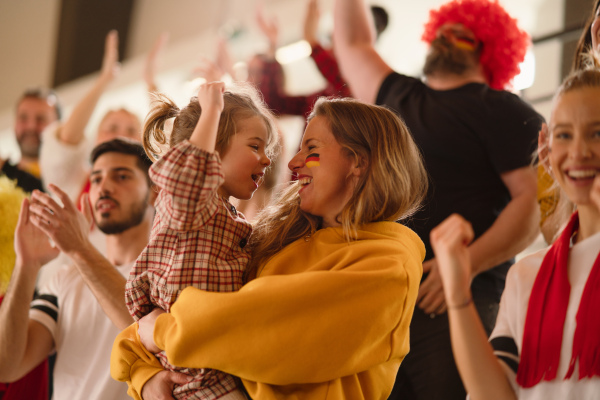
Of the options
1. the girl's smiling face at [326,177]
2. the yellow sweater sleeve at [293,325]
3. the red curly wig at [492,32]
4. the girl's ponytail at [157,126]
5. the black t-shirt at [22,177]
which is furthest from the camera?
the black t-shirt at [22,177]

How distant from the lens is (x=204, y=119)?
1439 millimetres

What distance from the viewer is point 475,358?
4.26 feet

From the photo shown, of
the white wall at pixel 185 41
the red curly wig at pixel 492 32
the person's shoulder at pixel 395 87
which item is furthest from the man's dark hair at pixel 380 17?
the white wall at pixel 185 41

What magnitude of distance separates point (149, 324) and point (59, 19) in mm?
6087

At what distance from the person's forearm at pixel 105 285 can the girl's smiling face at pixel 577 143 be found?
1230 millimetres

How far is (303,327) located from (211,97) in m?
0.54

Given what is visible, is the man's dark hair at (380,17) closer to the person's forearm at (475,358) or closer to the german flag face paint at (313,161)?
the german flag face paint at (313,161)

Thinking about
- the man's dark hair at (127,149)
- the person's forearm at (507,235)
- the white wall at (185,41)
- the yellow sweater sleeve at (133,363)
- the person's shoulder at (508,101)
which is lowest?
the white wall at (185,41)

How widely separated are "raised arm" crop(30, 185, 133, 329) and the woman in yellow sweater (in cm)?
31

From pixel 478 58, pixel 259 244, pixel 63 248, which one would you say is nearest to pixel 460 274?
pixel 259 244

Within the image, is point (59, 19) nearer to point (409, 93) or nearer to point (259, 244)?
point (409, 93)

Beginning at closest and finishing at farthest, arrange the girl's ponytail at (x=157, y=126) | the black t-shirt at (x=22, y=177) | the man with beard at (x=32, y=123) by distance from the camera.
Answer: the girl's ponytail at (x=157, y=126) < the black t-shirt at (x=22, y=177) < the man with beard at (x=32, y=123)

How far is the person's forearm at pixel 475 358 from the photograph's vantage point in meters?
1.27

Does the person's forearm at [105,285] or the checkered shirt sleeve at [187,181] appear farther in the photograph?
the person's forearm at [105,285]
